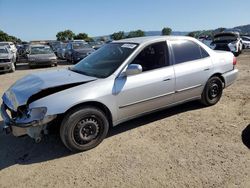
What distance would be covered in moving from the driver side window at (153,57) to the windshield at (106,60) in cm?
20

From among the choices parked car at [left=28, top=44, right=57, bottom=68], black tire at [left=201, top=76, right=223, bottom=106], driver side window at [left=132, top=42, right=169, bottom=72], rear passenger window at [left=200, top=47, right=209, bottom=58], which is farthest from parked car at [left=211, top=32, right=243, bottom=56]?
driver side window at [left=132, top=42, right=169, bottom=72]

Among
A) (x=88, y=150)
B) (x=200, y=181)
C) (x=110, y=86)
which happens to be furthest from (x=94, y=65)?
(x=200, y=181)

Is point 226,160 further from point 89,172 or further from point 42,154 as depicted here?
point 42,154

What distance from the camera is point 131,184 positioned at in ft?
10.3

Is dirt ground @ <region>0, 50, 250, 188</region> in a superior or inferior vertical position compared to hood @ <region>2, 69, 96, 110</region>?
inferior

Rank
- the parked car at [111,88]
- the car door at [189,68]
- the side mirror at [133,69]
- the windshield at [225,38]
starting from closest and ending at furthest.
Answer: the parked car at [111,88] → the side mirror at [133,69] → the car door at [189,68] → the windshield at [225,38]

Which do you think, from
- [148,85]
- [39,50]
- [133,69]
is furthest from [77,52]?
[133,69]

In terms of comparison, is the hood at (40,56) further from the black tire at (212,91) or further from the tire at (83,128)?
the tire at (83,128)

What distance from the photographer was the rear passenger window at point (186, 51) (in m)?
5.00

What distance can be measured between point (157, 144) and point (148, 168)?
73 centimetres

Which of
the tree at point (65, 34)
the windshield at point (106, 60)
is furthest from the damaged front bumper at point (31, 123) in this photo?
the tree at point (65, 34)

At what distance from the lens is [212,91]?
5652mm

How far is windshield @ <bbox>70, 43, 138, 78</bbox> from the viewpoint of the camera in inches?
174

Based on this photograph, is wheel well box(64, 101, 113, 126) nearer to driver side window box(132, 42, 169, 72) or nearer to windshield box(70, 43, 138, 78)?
windshield box(70, 43, 138, 78)
